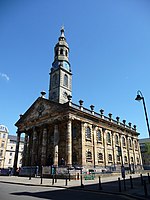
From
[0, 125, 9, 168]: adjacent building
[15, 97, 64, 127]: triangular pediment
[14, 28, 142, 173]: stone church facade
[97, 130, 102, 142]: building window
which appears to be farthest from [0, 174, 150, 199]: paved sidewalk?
[0, 125, 9, 168]: adjacent building

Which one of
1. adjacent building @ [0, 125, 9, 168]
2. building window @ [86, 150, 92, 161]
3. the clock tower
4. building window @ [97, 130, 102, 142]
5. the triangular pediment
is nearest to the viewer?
building window @ [86, 150, 92, 161]

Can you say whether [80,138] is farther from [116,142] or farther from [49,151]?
[116,142]

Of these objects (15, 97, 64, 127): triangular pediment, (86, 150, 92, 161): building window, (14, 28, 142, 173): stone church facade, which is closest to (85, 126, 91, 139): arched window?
(14, 28, 142, 173): stone church facade

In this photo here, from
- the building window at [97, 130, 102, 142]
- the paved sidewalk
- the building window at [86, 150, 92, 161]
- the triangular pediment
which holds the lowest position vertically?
the paved sidewalk

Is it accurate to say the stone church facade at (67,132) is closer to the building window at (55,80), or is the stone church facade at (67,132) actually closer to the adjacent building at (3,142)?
the building window at (55,80)

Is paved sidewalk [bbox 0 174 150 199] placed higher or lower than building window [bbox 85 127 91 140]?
lower

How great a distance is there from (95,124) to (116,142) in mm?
8689

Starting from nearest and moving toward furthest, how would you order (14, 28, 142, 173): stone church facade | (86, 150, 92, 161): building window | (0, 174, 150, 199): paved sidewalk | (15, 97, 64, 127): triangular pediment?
(0, 174, 150, 199): paved sidewalk < (14, 28, 142, 173): stone church facade < (86, 150, 92, 161): building window < (15, 97, 64, 127): triangular pediment

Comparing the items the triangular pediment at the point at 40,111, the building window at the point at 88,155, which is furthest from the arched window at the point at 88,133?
the triangular pediment at the point at 40,111

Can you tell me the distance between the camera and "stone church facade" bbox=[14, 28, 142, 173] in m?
26.0

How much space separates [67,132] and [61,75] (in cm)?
1597

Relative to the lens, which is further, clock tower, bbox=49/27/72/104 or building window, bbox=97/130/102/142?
clock tower, bbox=49/27/72/104

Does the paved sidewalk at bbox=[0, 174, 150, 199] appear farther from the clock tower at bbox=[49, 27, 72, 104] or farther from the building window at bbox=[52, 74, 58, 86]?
the building window at bbox=[52, 74, 58, 86]

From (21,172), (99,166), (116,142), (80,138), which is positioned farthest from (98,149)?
(21,172)
